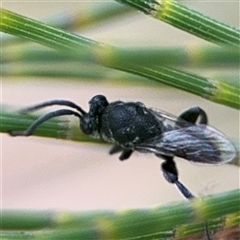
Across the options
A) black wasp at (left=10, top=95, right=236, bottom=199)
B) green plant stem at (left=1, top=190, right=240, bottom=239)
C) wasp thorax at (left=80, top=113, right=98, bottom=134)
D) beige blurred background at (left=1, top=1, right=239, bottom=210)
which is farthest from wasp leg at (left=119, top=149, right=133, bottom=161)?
beige blurred background at (left=1, top=1, right=239, bottom=210)

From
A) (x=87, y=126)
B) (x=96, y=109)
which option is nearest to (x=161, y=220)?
(x=87, y=126)

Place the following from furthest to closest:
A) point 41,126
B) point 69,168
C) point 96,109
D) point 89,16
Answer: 1. point 69,168
2. point 96,109
3. point 89,16
4. point 41,126

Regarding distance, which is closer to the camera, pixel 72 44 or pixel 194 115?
pixel 72 44

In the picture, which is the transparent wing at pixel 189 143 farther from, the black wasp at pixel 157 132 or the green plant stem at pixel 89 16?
the green plant stem at pixel 89 16

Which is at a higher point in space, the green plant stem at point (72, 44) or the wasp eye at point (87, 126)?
the wasp eye at point (87, 126)

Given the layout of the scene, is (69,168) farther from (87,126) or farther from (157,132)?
(87,126)

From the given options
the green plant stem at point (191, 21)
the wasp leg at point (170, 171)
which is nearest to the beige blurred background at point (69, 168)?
the wasp leg at point (170, 171)

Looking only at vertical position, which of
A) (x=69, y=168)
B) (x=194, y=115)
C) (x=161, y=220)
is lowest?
(x=161, y=220)
